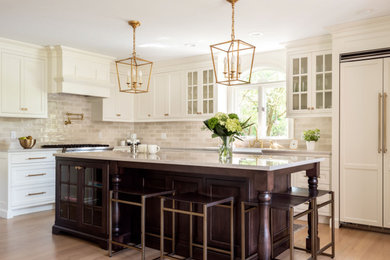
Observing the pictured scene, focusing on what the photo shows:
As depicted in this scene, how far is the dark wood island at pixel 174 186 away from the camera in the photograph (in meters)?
2.63

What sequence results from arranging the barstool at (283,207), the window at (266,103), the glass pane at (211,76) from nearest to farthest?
the barstool at (283,207), the window at (266,103), the glass pane at (211,76)

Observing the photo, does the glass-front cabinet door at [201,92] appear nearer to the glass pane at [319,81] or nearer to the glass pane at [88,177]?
the glass pane at [319,81]

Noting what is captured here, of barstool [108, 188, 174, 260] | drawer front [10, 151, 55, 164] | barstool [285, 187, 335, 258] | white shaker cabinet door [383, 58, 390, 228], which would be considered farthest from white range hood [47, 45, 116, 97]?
white shaker cabinet door [383, 58, 390, 228]

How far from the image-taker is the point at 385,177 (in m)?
4.11

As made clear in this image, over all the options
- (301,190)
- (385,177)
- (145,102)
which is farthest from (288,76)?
(145,102)

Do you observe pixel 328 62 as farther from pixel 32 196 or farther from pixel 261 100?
pixel 32 196

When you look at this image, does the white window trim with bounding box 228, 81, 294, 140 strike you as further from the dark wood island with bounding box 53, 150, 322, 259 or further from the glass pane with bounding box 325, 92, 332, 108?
the dark wood island with bounding box 53, 150, 322, 259

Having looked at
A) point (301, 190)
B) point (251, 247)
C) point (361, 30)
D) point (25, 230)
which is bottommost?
point (25, 230)

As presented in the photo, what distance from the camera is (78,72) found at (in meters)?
5.82

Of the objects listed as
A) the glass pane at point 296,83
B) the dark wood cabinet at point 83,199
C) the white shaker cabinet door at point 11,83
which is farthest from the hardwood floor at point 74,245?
the glass pane at point 296,83

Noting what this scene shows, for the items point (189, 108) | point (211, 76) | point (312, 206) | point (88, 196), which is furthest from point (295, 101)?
point (88, 196)

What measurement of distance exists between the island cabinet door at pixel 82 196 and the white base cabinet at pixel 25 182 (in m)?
1.32

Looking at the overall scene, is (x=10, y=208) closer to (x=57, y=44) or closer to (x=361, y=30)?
(x=57, y=44)

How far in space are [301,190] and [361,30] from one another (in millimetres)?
2320
